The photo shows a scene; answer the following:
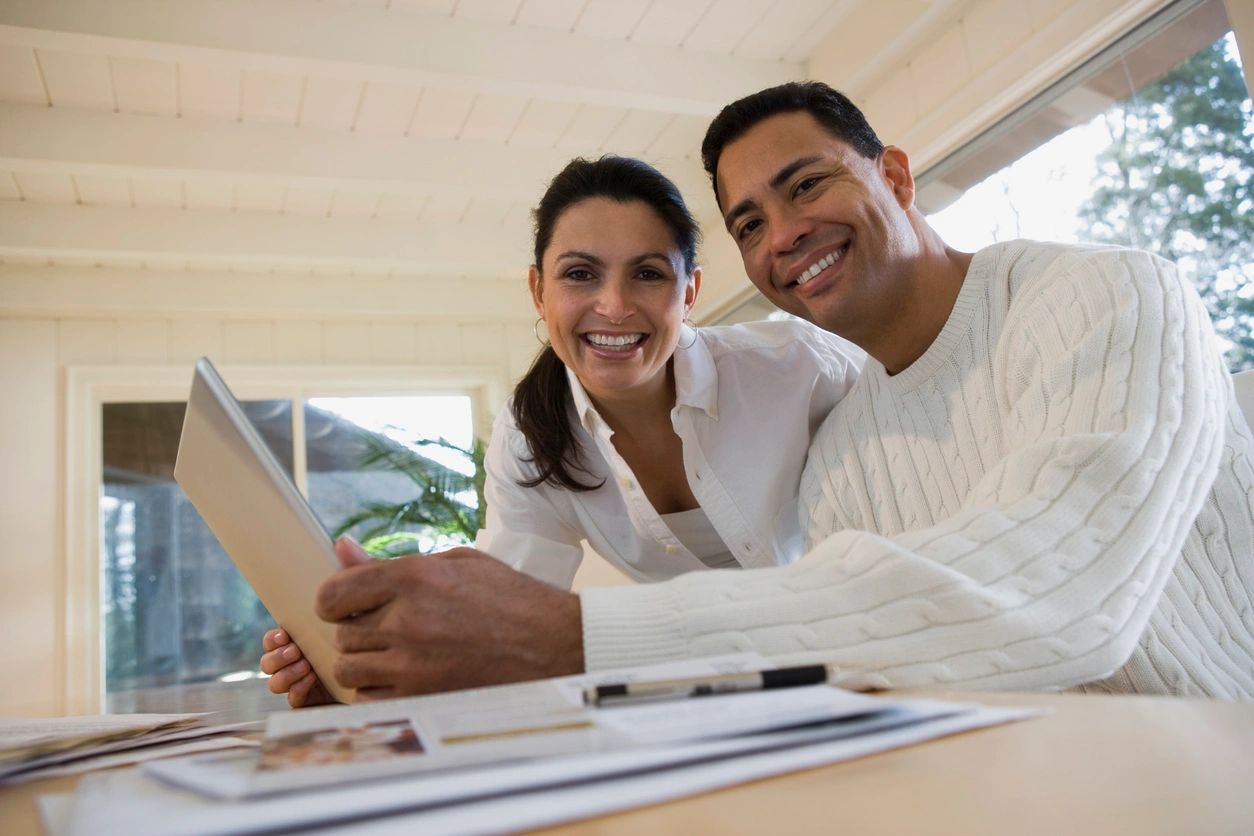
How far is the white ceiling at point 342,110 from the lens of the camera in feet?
10.0

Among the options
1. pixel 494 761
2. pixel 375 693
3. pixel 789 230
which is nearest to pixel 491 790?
pixel 494 761

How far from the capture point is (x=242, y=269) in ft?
17.1

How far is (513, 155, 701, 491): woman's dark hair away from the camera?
181cm

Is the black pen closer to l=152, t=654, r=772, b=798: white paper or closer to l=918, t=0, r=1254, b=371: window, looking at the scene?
l=152, t=654, r=772, b=798: white paper

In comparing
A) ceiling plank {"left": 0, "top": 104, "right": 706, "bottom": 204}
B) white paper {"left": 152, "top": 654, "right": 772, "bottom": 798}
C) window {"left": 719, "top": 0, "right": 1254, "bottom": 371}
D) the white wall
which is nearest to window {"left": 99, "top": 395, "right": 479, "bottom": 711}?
the white wall

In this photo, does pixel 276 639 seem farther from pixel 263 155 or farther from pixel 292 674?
pixel 263 155

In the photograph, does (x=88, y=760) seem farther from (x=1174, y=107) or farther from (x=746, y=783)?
(x=1174, y=107)

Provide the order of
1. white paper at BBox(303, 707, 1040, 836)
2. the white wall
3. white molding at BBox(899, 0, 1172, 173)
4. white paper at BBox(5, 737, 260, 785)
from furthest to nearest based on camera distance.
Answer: the white wall → white molding at BBox(899, 0, 1172, 173) → white paper at BBox(5, 737, 260, 785) → white paper at BBox(303, 707, 1040, 836)

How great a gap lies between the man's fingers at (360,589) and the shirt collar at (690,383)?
3.42 feet

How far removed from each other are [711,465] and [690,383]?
0.16m

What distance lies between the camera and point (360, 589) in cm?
72

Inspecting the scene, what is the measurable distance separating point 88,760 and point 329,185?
376cm

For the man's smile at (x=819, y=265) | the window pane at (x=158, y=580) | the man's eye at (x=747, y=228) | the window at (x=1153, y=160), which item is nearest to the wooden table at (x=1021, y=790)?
the man's smile at (x=819, y=265)

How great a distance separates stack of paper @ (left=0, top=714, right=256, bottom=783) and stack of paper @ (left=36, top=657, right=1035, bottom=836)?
0.20m
